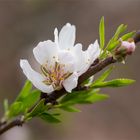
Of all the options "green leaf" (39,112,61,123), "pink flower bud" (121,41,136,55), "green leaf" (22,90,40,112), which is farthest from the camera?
"green leaf" (22,90,40,112)

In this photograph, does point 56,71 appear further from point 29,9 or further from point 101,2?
point 101,2

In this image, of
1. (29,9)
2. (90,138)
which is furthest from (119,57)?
(29,9)

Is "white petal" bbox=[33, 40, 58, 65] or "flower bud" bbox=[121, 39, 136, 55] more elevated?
"white petal" bbox=[33, 40, 58, 65]

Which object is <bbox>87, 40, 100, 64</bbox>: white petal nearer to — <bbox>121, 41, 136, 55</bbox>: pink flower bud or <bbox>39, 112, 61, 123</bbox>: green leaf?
<bbox>121, 41, 136, 55</bbox>: pink flower bud

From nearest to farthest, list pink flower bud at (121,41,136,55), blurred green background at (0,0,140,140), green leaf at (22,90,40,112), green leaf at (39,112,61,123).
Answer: pink flower bud at (121,41,136,55) → green leaf at (39,112,61,123) → green leaf at (22,90,40,112) → blurred green background at (0,0,140,140)

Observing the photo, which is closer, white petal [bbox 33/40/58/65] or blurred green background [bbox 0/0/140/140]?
white petal [bbox 33/40/58/65]

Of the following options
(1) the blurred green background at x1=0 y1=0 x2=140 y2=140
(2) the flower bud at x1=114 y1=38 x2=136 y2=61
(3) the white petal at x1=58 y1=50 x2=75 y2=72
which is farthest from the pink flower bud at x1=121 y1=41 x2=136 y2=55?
(1) the blurred green background at x1=0 y1=0 x2=140 y2=140

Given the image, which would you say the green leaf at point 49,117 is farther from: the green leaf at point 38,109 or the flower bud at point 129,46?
the flower bud at point 129,46
